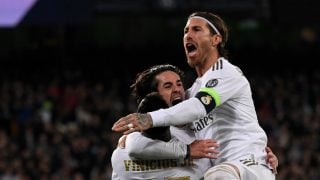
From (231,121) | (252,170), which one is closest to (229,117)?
(231,121)

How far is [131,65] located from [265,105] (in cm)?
392

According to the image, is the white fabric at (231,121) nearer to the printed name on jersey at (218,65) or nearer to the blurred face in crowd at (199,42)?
the printed name on jersey at (218,65)

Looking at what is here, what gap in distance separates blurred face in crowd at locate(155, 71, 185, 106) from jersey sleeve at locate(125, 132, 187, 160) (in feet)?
0.96

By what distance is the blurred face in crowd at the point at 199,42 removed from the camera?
18.3ft

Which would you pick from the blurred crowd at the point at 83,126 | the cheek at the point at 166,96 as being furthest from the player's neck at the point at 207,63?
A: the blurred crowd at the point at 83,126

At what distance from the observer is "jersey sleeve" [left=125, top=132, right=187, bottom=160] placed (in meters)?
5.20

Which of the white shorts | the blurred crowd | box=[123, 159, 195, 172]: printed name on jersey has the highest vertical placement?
box=[123, 159, 195, 172]: printed name on jersey

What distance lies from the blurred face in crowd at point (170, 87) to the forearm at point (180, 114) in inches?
9.6

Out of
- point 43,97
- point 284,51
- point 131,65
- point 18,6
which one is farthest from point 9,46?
point 18,6

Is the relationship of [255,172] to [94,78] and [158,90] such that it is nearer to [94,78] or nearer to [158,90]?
[158,90]

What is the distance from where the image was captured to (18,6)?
12.4m

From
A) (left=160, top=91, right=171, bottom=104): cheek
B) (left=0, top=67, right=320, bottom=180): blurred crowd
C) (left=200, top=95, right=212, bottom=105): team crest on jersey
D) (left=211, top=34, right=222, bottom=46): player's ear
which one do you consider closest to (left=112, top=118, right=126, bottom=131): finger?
(left=160, top=91, right=171, bottom=104): cheek

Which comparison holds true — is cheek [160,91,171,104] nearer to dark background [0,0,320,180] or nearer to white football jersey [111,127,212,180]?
white football jersey [111,127,212,180]

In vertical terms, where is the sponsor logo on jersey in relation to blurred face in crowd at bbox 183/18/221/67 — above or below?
below
